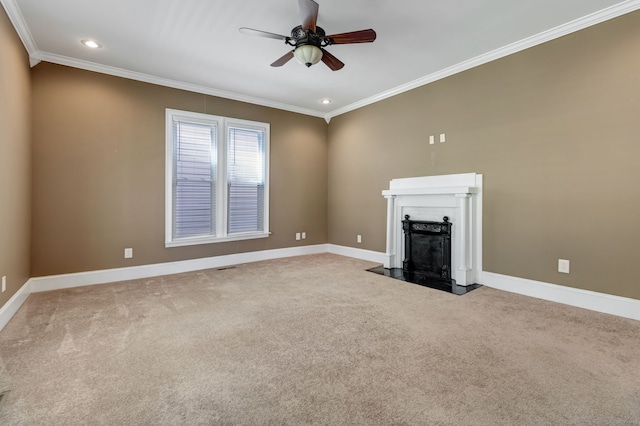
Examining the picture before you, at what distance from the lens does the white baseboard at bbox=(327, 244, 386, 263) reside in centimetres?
518

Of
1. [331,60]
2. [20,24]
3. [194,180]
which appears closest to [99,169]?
[194,180]

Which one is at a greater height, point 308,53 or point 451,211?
point 308,53

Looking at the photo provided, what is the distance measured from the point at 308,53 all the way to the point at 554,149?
278cm

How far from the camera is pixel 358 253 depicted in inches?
219

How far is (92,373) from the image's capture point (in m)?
1.87

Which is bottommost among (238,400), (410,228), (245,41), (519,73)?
(238,400)

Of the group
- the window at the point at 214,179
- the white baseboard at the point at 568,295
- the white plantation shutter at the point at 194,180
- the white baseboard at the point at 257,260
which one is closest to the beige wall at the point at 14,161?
the white baseboard at the point at 257,260

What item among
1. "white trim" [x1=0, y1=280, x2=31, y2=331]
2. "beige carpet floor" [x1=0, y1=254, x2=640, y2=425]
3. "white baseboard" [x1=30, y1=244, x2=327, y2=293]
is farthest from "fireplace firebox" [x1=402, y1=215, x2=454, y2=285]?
"white trim" [x1=0, y1=280, x2=31, y2=331]

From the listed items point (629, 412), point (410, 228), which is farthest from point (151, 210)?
point (629, 412)

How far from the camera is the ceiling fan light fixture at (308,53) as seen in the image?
2.81m

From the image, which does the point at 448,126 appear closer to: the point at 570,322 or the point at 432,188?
the point at 432,188

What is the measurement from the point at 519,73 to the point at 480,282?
99.1 inches

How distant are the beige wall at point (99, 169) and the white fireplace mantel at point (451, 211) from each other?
9.15 feet

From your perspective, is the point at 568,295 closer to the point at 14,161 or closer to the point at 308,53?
the point at 308,53
